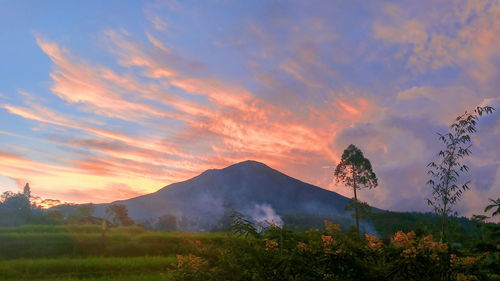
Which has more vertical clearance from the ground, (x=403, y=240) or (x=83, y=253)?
(x=403, y=240)

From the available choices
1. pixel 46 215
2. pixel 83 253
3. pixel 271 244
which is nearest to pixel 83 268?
pixel 83 253

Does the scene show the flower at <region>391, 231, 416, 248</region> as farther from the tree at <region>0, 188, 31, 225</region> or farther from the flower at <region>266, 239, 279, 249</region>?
the tree at <region>0, 188, 31, 225</region>

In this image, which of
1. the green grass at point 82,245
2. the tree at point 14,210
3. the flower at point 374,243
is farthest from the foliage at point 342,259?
the tree at point 14,210

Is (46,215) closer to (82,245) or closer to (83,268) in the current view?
(82,245)

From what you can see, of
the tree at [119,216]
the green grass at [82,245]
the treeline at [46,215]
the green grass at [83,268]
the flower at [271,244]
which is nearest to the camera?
the flower at [271,244]

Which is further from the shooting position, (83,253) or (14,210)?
(14,210)

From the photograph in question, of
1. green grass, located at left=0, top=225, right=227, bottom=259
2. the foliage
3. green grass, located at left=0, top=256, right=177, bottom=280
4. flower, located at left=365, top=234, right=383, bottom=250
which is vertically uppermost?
flower, located at left=365, top=234, right=383, bottom=250

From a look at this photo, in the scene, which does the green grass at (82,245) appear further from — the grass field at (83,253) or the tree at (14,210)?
the tree at (14,210)

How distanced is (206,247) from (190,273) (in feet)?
1.95

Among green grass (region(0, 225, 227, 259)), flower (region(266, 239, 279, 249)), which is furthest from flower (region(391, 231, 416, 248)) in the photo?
green grass (region(0, 225, 227, 259))

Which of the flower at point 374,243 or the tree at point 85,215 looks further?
the tree at point 85,215

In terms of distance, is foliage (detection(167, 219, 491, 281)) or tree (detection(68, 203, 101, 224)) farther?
tree (detection(68, 203, 101, 224))

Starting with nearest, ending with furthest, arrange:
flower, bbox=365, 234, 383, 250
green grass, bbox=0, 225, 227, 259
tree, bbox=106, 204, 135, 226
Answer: flower, bbox=365, 234, 383, 250, green grass, bbox=0, 225, 227, 259, tree, bbox=106, 204, 135, 226

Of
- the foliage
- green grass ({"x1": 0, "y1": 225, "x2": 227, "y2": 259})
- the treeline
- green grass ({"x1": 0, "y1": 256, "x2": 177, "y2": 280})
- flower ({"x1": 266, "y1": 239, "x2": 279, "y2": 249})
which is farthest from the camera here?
the treeline
